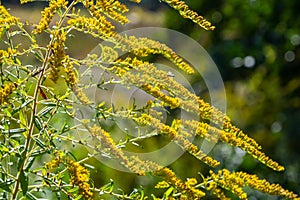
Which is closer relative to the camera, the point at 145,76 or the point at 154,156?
the point at 145,76

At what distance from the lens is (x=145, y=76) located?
A: 1.56m

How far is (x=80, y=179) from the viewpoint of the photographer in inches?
56.0

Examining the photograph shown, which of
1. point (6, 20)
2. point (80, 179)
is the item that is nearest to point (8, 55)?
point (6, 20)

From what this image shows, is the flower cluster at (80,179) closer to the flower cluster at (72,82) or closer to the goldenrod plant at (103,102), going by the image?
the goldenrod plant at (103,102)

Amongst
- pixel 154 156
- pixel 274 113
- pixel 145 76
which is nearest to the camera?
pixel 145 76

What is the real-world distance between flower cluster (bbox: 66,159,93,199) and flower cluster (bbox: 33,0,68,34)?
0.97ft

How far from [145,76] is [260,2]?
16.3 ft

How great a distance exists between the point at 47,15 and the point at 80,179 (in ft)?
1.22

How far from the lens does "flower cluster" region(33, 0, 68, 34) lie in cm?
147

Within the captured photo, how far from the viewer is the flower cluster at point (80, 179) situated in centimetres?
140

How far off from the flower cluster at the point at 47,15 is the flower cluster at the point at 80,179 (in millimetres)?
295

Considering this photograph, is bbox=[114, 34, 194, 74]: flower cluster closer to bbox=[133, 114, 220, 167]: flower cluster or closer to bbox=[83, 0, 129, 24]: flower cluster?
bbox=[83, 0, 129, 24]: flower cluster

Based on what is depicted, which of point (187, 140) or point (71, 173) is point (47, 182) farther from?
point (187, 140)

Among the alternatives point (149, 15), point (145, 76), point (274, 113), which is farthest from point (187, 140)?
point (149, 15)
